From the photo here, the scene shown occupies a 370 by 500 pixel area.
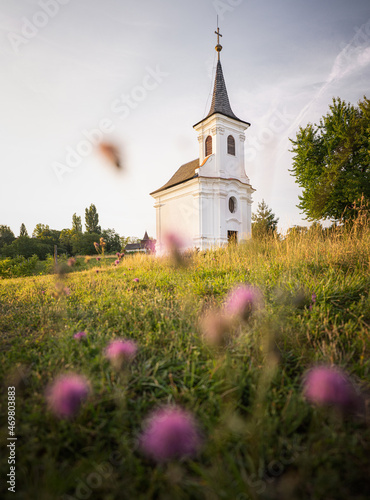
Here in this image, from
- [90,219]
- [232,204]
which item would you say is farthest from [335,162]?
[90,219]

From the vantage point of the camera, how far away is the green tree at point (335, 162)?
15.7 meters

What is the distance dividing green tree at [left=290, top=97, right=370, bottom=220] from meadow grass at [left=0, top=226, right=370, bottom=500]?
16.2 m

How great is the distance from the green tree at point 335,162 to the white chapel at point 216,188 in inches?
186

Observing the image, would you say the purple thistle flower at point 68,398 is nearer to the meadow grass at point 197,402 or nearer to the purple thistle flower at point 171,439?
the meadow grass at point 197,402

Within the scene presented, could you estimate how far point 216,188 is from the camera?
60.4ft

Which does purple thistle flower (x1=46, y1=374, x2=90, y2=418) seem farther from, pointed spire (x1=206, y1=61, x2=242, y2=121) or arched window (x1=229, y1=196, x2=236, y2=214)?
pointed spire (x1=206, y1=61, x2=242, y2=121)

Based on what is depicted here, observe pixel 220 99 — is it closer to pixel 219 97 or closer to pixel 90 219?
pixel 219 97

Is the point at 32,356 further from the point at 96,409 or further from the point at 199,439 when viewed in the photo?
the point at 199,439

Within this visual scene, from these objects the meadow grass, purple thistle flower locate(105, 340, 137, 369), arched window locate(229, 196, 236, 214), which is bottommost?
the meadow grass

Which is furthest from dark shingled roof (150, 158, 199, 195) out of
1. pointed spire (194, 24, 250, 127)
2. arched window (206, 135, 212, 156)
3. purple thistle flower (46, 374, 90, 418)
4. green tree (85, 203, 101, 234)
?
green tree (85, 203, 101, 234)

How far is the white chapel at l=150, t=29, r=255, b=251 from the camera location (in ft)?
A: 59.9

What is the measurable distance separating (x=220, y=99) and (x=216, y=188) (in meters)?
8.27

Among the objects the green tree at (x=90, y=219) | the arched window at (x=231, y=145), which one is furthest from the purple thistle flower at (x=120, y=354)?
the green tree at (x=90, y=219)

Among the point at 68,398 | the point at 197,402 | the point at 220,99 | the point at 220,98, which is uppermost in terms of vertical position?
the point at 220,98
